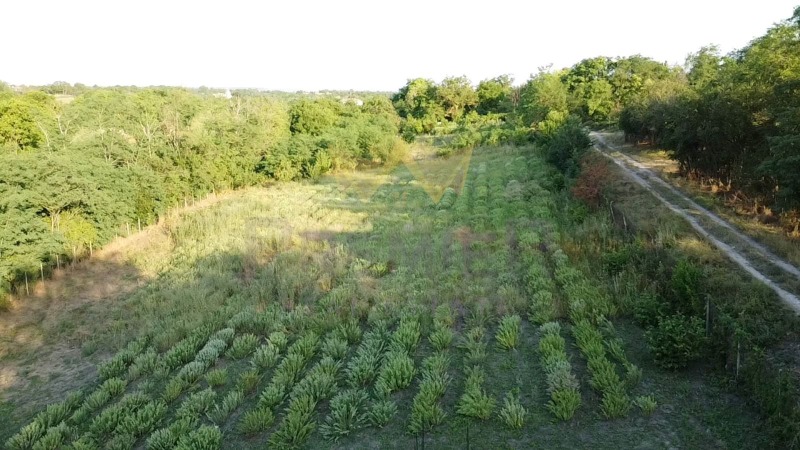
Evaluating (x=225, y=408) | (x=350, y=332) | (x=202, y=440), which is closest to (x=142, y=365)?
(x=225, y=408)

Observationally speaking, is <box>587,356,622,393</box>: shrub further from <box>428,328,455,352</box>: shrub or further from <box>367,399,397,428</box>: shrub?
<box>367,399,397,428</box>: shrub

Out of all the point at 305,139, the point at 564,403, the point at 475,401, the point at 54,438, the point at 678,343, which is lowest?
the point at 54,438

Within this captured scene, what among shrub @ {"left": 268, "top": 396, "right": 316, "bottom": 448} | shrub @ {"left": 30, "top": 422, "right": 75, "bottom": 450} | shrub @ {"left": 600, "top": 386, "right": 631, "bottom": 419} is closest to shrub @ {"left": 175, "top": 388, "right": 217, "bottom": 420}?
shrub @ {"left": 268, "top": 396, "right": 316, "bottom": 448}

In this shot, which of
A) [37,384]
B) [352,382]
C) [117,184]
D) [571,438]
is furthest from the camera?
[117,184]

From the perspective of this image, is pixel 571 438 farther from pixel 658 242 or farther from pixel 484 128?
pixel 484 128

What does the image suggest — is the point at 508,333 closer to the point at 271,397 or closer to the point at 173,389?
the point at 271,397

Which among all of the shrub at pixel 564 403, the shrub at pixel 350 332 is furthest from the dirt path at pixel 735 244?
the shrub at pixel 350 332

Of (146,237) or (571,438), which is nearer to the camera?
(571,438)

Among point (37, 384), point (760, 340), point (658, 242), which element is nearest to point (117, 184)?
point (37, 384)
